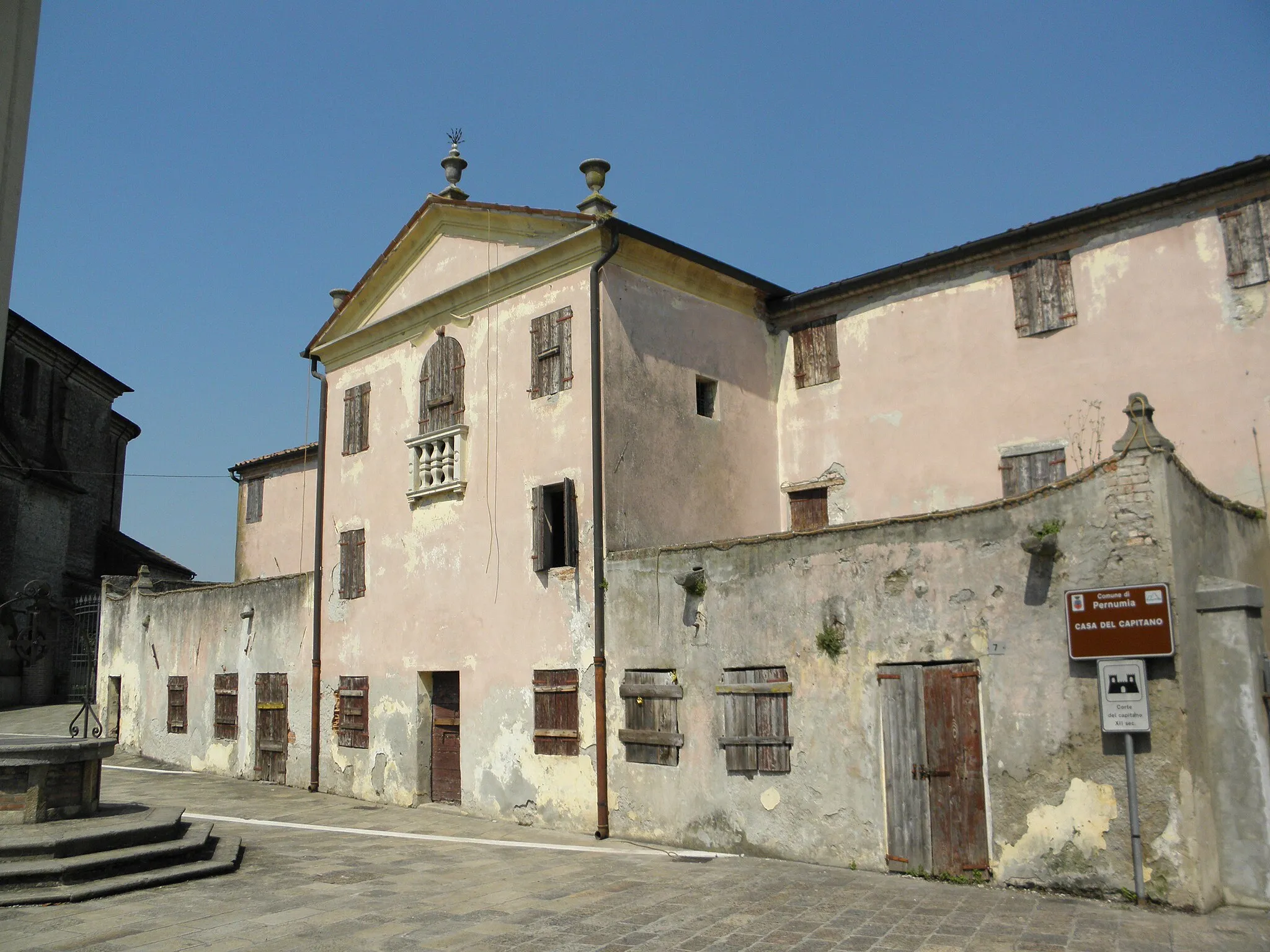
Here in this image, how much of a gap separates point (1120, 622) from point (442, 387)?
36.7 feet

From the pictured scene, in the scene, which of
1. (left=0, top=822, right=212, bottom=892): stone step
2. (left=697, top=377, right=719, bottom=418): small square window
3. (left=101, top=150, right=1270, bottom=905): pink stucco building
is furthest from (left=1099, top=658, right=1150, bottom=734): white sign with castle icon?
(left=0, top=822, right=212, bottom=892): stone step

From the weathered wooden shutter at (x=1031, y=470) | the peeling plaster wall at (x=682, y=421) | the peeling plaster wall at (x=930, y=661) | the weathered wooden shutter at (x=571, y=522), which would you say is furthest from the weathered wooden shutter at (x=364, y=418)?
the weathered wooden shutter at (x=1031, y=470)

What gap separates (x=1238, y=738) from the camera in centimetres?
915

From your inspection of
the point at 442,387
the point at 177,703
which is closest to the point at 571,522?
the point at 442,387

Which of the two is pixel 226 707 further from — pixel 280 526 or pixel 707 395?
pixel 707 395

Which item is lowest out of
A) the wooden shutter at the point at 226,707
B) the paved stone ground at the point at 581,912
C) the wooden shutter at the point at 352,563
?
the paved stone ground at the point at 581,912

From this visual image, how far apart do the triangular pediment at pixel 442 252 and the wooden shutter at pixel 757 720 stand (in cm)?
689

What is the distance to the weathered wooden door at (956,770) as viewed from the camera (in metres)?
10.0

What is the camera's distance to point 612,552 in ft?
45.5

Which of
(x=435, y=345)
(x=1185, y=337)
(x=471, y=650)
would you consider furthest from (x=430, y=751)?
(x=1185, y=337)

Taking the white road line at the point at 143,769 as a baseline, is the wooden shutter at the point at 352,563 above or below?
above

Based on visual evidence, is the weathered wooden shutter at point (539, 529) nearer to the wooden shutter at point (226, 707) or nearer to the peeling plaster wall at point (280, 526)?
the wooden shutter at point (226, 707)

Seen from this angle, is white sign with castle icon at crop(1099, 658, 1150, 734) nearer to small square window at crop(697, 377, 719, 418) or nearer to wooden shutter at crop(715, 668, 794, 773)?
wooden shutter at crop(715, 668, 794, 773)

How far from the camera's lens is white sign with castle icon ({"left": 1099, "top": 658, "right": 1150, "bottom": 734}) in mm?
9039
